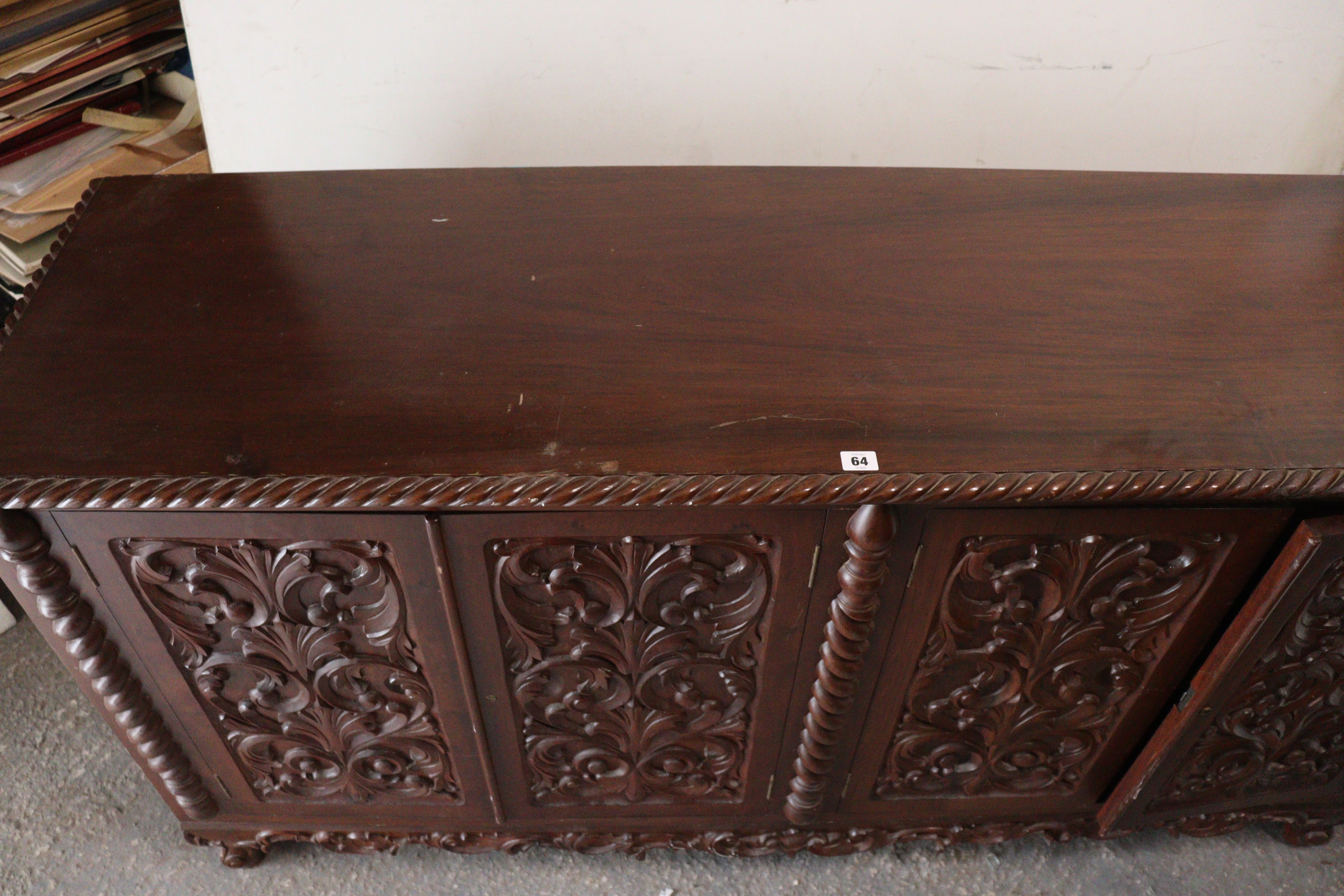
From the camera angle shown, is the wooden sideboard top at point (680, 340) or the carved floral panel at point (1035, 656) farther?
the carved floral panel at point (1035, 656)

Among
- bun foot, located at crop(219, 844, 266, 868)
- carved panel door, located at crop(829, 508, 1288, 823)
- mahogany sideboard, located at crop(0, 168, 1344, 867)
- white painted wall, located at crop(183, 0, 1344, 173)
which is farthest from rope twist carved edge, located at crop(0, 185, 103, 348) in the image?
carved panel door, located at crop(829, 508, 1288, 823)

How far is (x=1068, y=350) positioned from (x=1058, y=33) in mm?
648

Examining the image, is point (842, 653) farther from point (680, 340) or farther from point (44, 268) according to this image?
point (44, 268)

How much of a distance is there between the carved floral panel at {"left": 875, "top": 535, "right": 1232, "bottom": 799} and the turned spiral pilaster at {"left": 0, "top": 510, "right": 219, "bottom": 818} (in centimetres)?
87

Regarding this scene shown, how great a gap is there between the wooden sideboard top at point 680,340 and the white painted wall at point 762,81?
253 mm

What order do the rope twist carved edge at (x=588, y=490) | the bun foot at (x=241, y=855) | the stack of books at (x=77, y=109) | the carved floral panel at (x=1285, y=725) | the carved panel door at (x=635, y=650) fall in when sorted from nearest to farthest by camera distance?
the rope twist carved edge at (x=588, y=490)
the carved panel door at (x=635, y=650)
the carved floral panel at (x=1285, y=725)
the bun foot at (x=241, y=855)
the stack of books at (x=77, y=109)

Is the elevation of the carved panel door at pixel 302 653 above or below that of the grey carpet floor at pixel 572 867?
above

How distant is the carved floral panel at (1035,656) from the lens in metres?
1.00

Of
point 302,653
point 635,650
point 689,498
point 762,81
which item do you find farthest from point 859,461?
point 762,81

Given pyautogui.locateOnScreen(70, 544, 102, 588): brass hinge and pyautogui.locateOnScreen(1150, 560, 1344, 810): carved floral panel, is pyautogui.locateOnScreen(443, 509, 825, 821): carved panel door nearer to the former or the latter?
pyautogui.locateOnScreen(70, 544, 102, 588): brass hinge

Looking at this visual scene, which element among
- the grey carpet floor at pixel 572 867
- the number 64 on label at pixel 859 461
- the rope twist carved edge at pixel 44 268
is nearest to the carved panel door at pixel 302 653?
the grey carpet floor at pixel 572 867

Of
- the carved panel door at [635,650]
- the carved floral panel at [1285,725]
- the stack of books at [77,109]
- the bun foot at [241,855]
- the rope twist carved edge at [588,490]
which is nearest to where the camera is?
the rope twist carved edge at [588,490]

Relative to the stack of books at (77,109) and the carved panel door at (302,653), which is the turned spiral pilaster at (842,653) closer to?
the carved panel door at (302,653)

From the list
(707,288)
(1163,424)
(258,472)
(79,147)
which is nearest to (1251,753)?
(1163,424)
